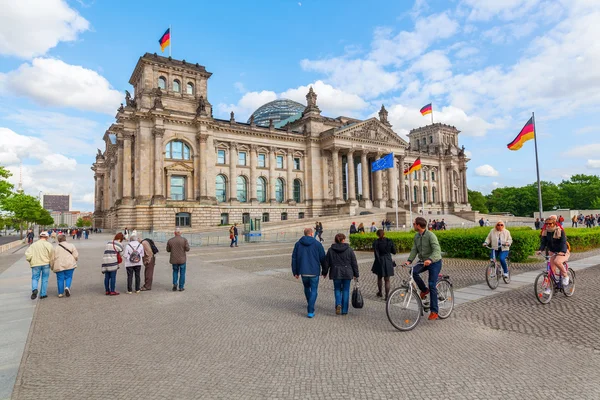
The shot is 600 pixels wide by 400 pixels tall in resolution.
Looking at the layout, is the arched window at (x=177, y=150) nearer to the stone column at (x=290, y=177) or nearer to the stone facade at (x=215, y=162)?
the stone facade at (x=215, y=162)

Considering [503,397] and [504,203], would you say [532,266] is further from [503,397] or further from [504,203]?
[504,203]

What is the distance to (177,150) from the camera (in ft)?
163

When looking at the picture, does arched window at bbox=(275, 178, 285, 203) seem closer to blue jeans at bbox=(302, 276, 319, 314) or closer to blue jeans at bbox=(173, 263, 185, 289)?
blue jeans at bbox=(173, 263, 185, 289)

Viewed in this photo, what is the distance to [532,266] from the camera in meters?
14.4

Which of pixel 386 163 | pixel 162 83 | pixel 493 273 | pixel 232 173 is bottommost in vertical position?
pixel 493 273

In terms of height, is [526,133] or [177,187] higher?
[526,133]

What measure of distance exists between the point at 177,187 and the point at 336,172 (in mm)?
25984

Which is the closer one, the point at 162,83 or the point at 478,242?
the point at 478,242

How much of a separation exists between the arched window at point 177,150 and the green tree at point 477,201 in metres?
94.0

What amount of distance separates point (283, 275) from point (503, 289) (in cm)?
738

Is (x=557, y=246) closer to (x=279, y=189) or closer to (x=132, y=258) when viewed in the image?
(x=132, y=258)

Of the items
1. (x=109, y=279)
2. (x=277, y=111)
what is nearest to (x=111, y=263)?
(x=109, y=279)

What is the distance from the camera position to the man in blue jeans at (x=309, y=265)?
26.4ft

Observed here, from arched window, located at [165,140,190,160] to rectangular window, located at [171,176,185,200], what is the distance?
2883 mm
